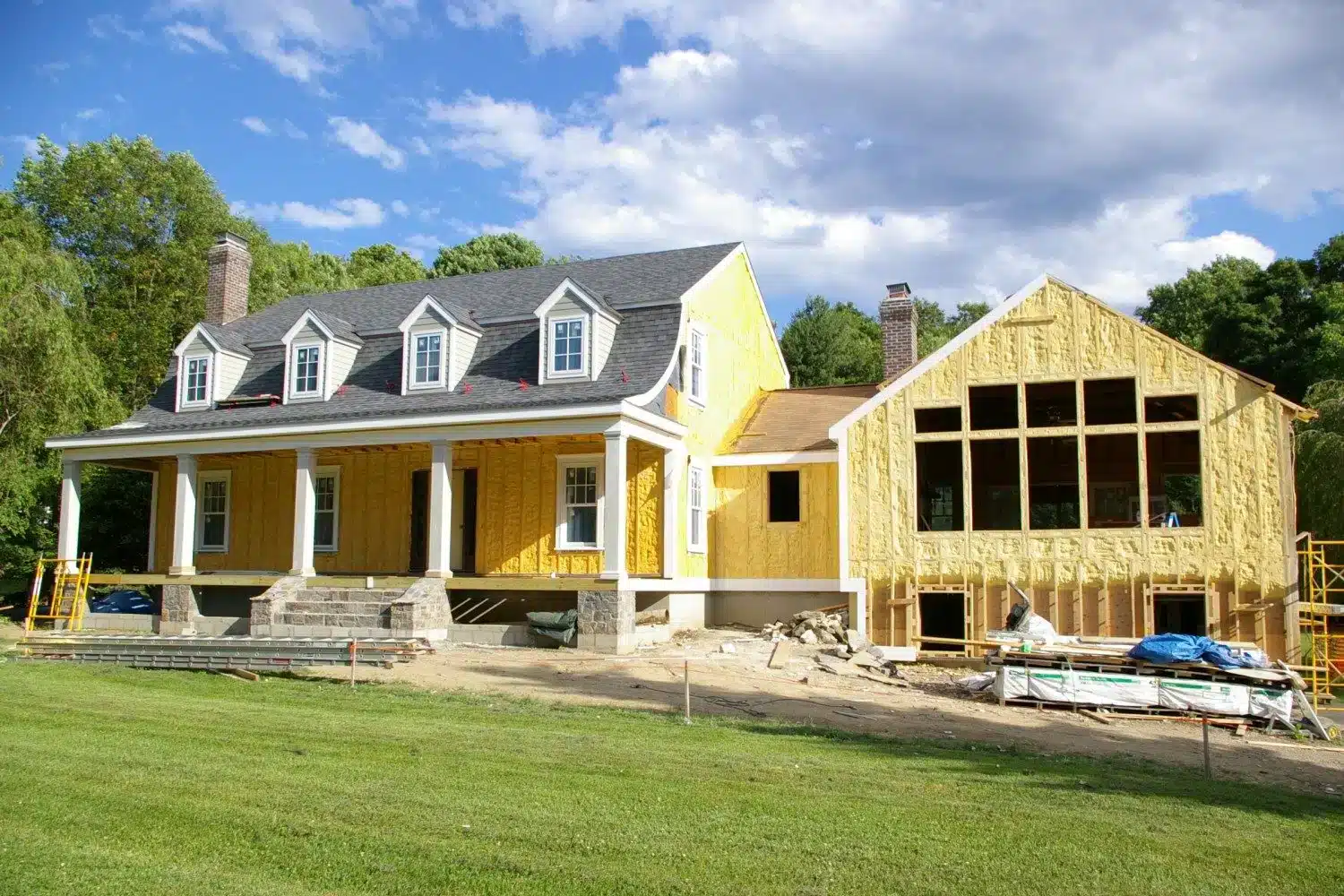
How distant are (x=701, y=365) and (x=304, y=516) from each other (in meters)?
8.73

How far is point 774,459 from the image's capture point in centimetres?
2384

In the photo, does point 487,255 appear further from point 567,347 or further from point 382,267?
point 567,347

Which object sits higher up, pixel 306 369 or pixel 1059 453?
pixel 306 369

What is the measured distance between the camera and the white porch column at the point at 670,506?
2175 centimetres

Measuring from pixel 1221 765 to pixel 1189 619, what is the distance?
9540 mm

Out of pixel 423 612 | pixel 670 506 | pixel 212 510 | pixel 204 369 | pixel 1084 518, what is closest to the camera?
pixel 423 612

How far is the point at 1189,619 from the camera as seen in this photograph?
2103 centimetres

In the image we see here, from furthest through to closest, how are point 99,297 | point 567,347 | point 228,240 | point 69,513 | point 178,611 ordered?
point 99,297 → point 228,240 → point 69,513 → point 178,611 → point 567,347

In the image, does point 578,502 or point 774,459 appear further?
point 774,459

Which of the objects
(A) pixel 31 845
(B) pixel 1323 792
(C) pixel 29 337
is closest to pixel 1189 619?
(B) pixel 1323 792

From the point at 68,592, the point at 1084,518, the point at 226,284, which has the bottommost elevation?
the point at 68,592

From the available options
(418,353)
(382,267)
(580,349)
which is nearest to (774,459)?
(580,349)

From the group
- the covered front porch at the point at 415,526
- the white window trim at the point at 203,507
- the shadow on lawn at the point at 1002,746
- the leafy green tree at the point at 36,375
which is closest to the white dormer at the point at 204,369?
the covered front porch at the point at 415,526

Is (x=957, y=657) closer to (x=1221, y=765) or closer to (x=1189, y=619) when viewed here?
(x=1189, y=619)
